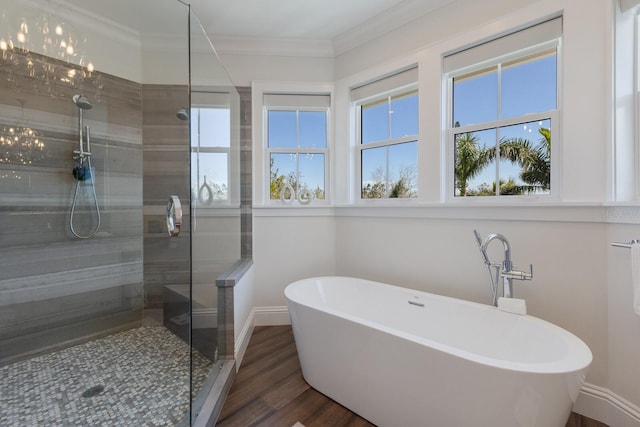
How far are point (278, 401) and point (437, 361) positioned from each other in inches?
38.3

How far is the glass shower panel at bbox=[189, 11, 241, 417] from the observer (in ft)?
5.54

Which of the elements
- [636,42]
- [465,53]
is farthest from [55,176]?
[636,42]

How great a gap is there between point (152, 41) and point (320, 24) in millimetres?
1313

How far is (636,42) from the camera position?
4.63ft

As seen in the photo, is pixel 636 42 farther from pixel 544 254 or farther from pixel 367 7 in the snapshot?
pixel 367 7

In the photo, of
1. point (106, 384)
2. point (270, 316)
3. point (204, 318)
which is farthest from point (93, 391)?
point (270, 316)

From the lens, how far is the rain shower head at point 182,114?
182 centimetres

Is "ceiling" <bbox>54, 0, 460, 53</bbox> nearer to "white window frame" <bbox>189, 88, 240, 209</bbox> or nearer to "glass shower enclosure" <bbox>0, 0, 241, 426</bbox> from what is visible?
"glass shower enclosure" <bbox>0, 0, 241, 426</bbox>

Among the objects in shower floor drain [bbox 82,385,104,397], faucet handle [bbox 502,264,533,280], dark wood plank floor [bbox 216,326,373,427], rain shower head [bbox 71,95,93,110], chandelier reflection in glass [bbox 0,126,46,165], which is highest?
rain shower head [bbox 71,95,93,110]

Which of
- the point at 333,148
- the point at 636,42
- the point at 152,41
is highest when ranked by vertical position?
the point at 152,41

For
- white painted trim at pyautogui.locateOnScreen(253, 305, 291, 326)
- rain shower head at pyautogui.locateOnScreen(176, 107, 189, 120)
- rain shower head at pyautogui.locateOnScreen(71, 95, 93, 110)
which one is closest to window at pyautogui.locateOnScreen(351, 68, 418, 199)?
white painted trim at pyautogui.locateOnScreen(253, 305, 291, 326)

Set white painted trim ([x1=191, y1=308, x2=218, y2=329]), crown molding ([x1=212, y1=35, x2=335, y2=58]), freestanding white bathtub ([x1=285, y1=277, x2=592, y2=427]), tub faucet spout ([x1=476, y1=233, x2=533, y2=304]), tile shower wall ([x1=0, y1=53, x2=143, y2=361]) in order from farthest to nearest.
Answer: crown molding ([x1=212, y1=35, x2=335, y2=58])
tile shower wall ([x1=0, y1=53, x2=143, y2=361])
white painted trim ([x1=191, y1=308, x2=218, y2=329])
tub faucet spout ([x1=476, y1=233, x2=533, y2=304])
freestanding white bathtub ([x1=285, y1=277, x2=592, y2=427])

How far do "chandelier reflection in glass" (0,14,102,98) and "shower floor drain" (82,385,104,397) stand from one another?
191 cm

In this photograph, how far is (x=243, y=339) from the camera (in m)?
2.15
